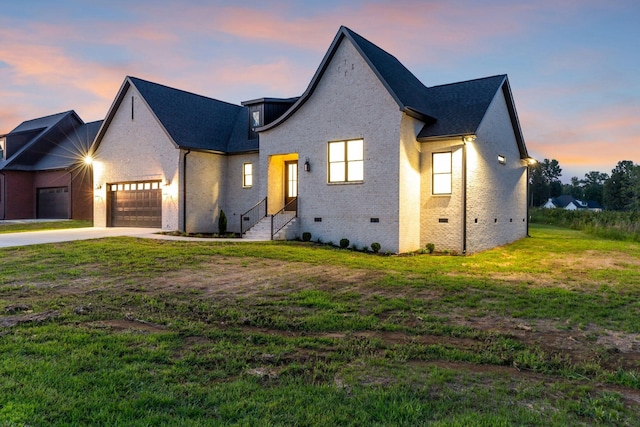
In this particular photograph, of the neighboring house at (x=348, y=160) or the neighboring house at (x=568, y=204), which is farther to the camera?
the neighboring house at (x=568, y=204)

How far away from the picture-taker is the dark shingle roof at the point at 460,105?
15.3 m

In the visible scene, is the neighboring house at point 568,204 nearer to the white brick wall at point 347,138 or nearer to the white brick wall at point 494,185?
the white brick wall at point 494,185

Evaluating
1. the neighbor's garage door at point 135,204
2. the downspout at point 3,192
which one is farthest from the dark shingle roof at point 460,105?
the downspout at point 3,192

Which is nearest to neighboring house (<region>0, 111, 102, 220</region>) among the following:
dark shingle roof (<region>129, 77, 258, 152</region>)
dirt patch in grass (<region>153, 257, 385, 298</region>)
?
dark shingle roof (<region>129, 77, 258, 152</region>)

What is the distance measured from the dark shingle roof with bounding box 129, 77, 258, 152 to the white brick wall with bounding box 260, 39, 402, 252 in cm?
472

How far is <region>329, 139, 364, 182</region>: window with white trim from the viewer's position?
15664mm

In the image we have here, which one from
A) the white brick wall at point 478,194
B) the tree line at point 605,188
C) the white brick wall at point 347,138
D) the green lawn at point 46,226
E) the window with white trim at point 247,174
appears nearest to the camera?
the white brick wall at point 347,138

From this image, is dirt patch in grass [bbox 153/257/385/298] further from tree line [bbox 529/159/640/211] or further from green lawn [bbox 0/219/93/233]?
tree line [bbox 529/159/640/211]

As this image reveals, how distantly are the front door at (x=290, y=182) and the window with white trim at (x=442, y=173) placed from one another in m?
6.32

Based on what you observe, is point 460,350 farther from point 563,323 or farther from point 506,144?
point 506,144

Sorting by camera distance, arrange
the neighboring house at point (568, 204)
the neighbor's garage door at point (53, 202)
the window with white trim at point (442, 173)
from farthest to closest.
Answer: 1. the neighboring house at point (568, 204)
2. the neighbor's garage door at point (53, 202)
3. the window with white trim at point (442, 173)

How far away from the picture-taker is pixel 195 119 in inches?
850

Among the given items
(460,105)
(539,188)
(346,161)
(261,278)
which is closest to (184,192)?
(346,161)

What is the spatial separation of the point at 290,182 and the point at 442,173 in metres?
6.99
